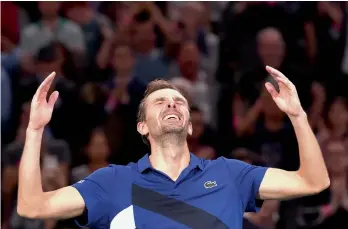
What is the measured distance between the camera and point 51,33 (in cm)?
800

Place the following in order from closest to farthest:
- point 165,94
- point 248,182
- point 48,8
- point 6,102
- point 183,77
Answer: point 248,182, point 165,94, point 6,102, point 183,77, point 48,8

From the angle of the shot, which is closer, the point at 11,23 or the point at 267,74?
the point at 267,74

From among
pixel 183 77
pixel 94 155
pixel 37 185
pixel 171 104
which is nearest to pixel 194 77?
pixel 183 77

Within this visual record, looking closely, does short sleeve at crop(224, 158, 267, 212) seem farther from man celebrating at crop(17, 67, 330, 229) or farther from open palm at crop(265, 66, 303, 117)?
open palm at crop(265, 66, 303, 117)

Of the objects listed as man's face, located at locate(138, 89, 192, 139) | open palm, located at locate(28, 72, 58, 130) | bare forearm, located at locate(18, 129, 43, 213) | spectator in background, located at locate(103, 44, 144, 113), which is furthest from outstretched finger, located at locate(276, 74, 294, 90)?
spectator in background, located at locate(103, 44, 144, 113)

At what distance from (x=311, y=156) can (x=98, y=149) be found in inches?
132

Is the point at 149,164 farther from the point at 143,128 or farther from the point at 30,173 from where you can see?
the point at 30,173

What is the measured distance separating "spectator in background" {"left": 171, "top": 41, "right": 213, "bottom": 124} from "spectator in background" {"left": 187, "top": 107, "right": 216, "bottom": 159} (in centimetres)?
22

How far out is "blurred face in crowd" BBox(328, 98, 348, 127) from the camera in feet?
25.5

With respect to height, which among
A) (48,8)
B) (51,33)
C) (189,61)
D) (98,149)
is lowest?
(98,149)

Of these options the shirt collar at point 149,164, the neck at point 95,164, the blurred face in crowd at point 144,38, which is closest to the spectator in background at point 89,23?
the blurred face in crowd at point 144,38

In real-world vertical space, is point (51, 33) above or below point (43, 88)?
below

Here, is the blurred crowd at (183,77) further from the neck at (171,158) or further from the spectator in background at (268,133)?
the neck at (171,158)

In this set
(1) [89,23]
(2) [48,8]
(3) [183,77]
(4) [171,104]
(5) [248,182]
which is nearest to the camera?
(5) [248,182]
